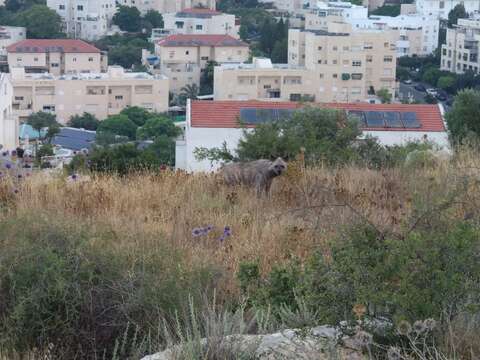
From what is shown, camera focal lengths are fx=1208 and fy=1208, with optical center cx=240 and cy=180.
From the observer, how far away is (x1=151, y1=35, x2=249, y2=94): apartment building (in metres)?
40.2

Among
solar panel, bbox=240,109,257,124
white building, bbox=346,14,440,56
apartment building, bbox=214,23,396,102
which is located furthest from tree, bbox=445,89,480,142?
white building, bbox=346,14,440,56

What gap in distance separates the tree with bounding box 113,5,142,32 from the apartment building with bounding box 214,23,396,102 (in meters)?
11.3

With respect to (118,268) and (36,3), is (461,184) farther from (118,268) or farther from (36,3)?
(36,3)

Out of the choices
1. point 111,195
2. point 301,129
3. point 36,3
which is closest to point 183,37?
point 36,3

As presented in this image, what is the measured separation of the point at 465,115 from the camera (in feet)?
28.1

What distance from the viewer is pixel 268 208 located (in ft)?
14.4

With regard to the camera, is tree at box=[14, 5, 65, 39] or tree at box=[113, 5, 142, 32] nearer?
tree at box=[14, 5, 65, 39]

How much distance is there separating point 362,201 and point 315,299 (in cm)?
169

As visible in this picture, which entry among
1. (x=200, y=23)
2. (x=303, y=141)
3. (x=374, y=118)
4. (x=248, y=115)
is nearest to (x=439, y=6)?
(x=200, y=23)

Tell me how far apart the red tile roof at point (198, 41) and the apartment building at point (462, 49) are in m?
7.22

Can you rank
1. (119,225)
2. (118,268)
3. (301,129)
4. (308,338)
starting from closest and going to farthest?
(308,338), (118,268), (119,225), (301,129)

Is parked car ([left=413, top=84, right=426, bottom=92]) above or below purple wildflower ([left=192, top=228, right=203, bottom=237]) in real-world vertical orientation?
below

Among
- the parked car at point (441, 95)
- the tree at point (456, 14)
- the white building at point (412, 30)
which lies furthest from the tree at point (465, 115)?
the tree at point (456, 14)

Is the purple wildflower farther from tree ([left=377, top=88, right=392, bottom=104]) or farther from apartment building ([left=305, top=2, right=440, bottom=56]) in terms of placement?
apartment building ([left=305, top=2, right=440, bottom=56])
